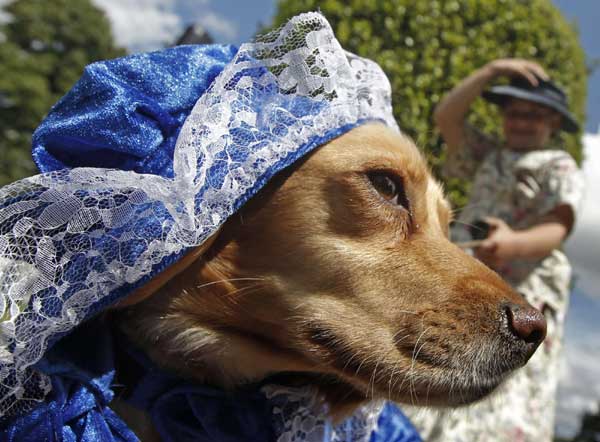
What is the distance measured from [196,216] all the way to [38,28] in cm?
2668

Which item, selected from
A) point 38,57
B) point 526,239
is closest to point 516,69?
point 526,239

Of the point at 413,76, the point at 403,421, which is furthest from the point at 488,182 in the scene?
the point at 403,421

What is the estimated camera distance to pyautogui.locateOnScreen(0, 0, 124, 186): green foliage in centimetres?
2134

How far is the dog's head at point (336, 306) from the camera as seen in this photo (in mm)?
1492

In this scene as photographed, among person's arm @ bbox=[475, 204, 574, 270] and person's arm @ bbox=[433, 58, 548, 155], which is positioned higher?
person's arm @ bbox=[433, 58, 548, 155]

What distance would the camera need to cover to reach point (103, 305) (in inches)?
53.9

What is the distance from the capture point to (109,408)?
1454 millimetres

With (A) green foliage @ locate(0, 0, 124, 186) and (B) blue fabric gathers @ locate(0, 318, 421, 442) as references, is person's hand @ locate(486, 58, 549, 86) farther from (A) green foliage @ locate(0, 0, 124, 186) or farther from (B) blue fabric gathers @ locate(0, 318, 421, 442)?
(A) green foliage @ locate(0, 0, 124, 186)

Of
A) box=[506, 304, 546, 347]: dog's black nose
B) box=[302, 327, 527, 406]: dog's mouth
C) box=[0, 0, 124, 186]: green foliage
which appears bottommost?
box=[0, 0, 124, 186]: green foliage

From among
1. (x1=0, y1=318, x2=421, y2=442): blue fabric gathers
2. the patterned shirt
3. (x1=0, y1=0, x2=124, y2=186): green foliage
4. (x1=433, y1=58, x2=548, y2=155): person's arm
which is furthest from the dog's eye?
(x1=0, y1=0, x2=124, y2=186): green foliage

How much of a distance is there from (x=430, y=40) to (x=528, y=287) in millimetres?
2142

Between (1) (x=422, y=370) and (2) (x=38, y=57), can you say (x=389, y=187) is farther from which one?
(2) (x=38, y=57)

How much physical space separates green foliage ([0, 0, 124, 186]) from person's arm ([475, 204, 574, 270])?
2049cm

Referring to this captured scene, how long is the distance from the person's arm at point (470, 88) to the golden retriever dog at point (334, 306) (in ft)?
5.98
